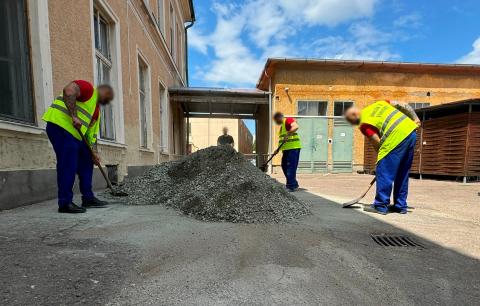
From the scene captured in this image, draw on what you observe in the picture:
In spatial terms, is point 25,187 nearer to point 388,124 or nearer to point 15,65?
point 15,65

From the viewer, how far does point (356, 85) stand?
1259cm

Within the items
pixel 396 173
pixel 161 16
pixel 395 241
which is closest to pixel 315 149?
pixel 161 16

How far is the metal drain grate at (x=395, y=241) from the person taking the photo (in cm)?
222

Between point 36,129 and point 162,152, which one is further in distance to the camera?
point 162,152

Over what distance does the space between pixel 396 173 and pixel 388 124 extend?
627 millimetres

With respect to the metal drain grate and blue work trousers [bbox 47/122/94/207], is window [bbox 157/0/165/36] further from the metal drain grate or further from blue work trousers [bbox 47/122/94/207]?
the metal drain grate

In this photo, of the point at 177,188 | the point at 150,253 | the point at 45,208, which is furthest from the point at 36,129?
the point at 150,253

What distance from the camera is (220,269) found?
1.63 metres

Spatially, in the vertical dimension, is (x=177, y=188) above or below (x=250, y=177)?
below

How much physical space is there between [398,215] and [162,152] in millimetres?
7958

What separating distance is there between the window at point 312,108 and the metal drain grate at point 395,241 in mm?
10560

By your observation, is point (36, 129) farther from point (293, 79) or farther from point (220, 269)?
point (293, 79)

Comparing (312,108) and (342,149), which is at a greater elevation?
(312,108)

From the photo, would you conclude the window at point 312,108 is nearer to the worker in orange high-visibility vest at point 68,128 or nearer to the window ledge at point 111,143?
the window ledge at point 111,143
